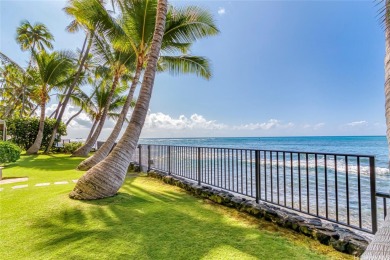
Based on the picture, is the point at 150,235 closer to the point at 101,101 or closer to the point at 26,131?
the point at 101,101

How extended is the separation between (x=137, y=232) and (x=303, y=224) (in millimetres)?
2260

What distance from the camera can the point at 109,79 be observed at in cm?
1436

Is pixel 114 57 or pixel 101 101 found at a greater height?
pixel 114 57

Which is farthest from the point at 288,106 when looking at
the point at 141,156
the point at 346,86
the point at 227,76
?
the point at 141,156

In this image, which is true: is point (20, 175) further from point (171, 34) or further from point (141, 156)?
point (171, 34)

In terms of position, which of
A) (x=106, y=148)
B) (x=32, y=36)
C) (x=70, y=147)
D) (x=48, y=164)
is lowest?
(x=48, y=164)

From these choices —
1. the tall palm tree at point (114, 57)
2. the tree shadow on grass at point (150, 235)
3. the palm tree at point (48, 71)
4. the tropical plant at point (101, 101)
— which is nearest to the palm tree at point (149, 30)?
the tall palm tree at point (114, 57)

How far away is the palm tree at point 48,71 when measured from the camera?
13961 mm

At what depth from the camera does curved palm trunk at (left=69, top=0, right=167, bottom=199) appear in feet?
14.3

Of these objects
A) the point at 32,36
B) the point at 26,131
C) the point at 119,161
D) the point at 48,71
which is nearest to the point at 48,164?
the point at 119,161

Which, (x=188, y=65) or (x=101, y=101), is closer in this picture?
(x=188, y=65)

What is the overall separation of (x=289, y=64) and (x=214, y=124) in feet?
63.9

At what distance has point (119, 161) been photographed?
4.60m

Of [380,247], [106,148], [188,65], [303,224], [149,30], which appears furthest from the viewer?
[188,65]
